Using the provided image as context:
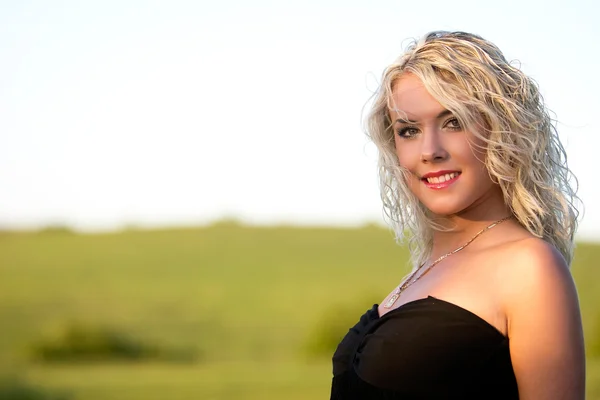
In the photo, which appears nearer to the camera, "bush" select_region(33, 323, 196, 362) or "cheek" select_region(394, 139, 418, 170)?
"cheek" select_region(394, 139, 418, 170)

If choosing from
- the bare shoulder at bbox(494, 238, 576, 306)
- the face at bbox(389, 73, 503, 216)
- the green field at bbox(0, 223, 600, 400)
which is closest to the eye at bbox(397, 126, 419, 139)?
the face at bbox(389, 73, 503, 216)

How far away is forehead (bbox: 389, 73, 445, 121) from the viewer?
2199 millimetres

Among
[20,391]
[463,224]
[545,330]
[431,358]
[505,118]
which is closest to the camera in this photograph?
[545,330]

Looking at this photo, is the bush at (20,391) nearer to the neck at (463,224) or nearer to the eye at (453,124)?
the neck at (463,224)

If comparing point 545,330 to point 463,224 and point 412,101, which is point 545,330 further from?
point 412,101

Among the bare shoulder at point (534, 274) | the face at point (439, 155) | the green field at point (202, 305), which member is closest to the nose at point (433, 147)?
the face at point (439, 155)

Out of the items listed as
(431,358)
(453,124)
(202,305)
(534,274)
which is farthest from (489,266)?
(202,305)

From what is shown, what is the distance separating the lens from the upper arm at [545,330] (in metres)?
1.90

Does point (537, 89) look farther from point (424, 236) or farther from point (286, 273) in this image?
point (286, 273)

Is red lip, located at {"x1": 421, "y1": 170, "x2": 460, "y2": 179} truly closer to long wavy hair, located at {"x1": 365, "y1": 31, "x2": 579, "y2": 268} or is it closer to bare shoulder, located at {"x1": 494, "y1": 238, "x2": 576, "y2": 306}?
long wavy hair, located at {"x1": 365, "y1": 31, "x2": 579, "y2": 268}

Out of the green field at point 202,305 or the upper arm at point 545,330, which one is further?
the green field at point 202,305

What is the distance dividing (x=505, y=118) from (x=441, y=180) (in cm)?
25

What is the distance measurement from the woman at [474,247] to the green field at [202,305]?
7.62 metres

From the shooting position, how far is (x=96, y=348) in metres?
Answer: 11.9
